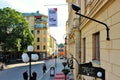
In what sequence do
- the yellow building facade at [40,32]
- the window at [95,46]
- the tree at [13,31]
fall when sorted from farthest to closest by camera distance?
the yellow building facade at [40,32] → the tree at [13,31] → the window at [95,46]

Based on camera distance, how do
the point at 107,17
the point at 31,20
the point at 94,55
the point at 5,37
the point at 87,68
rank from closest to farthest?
1. the point at 87,68
2. the point at 107,17
3. the point at 94,55
4. the point at 5,37
5. the point at 31,20

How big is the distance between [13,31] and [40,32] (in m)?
36.2

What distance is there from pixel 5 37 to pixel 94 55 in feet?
182

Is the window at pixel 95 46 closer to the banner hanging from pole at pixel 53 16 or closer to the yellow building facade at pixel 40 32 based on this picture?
the banner hanging from pole at pixel 53 16

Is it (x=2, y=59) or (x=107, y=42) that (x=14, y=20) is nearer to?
(x=2, y=59)

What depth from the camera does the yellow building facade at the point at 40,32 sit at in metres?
102

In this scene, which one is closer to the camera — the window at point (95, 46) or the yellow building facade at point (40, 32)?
the window at point (95, 46)

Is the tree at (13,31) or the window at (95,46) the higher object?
the tree at (13,31)

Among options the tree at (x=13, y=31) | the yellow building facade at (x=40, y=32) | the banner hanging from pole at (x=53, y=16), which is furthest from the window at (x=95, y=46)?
the yellow building facade at (x=40, y=32)

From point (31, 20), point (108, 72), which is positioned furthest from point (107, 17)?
point (31, 20)

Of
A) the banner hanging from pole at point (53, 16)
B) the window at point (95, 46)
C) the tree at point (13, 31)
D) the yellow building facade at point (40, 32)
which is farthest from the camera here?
the yellow building facade at point (40, 32)

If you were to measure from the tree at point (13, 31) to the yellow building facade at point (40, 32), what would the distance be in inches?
1219

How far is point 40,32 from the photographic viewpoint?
103 metres

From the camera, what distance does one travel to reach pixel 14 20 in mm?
68062
